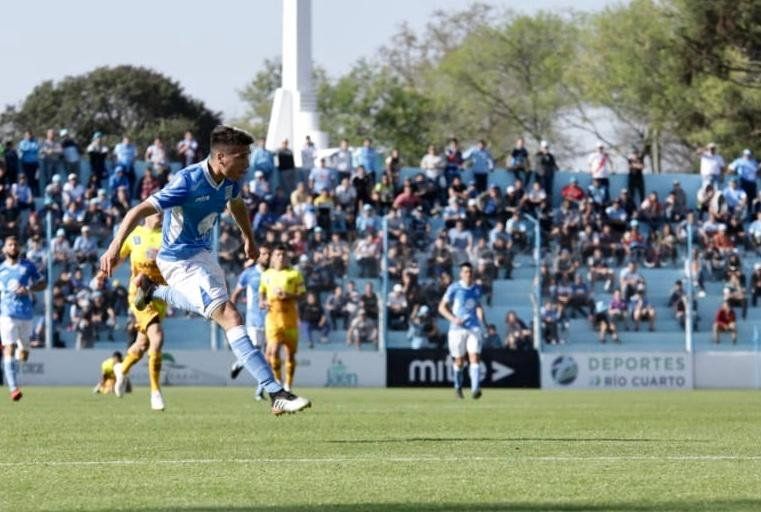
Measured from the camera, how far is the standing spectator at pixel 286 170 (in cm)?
4372

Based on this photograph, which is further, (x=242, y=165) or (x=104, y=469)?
(x=242, y=165)

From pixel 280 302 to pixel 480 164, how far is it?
67.0 ft

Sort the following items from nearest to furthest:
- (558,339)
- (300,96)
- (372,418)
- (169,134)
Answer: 1. (372,418)
2. (558,339)
3. (300,96)
4. (169,134)

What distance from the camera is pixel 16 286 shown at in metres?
25.0

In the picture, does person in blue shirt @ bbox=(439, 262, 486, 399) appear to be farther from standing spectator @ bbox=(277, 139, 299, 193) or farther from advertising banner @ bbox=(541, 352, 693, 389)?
standing spectator @ bbox=(277, 139, 299, 193)

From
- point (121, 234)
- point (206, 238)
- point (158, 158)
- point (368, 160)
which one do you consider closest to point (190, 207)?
point (206, 238)

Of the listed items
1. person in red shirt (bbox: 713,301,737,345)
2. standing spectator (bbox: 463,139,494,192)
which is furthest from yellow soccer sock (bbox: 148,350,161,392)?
standing spectator (bbox: 463,139,494,192)

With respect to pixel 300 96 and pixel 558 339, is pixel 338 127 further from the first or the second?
pixel 558 339

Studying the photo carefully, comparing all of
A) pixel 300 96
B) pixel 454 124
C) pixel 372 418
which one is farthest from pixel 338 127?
pixel 372 418

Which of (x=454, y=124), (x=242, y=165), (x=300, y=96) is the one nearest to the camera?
(x=242, y=165)

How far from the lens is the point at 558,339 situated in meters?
40.4

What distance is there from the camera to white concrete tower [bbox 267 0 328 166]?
189 feet

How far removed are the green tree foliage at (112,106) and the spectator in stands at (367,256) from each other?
53.2 m

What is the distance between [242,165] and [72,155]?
96.2 feet
